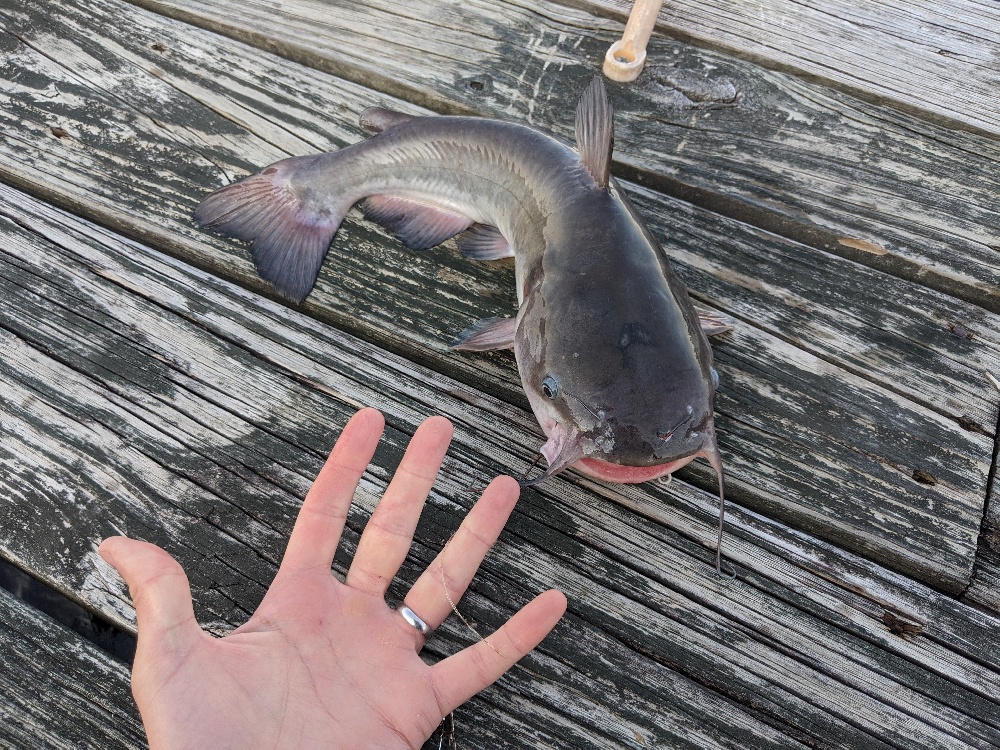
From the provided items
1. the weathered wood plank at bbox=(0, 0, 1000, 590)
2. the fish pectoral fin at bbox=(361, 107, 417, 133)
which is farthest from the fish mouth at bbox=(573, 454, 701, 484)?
the fish pectoral fin at bbox=(361, 107, 417, 133)

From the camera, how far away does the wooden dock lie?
1.61 m

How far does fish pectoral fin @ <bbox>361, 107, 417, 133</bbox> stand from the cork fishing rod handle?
821 millimetres

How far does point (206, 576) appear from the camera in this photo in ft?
5.49

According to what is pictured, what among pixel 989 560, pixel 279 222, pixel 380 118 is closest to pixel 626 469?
pixel 989 560

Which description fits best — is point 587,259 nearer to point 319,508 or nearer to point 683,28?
point 319,508

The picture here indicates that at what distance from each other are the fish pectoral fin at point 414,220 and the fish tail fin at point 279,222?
11 cm

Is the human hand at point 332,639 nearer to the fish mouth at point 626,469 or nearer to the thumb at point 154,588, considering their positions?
the thumb at point 154,588

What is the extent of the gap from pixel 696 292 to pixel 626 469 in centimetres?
83

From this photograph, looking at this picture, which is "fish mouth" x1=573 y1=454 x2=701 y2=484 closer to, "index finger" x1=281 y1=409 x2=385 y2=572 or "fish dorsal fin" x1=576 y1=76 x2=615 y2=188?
"index finger" x1=281 y1=409 x2=385 y2=572

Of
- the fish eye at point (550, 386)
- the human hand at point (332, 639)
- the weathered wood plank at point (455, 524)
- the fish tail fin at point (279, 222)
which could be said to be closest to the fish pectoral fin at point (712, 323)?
the weathered wood plank at point (455, 524)

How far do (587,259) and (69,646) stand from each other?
1662 millimetres

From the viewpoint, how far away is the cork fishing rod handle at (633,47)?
227cm

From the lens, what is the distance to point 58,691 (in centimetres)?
158

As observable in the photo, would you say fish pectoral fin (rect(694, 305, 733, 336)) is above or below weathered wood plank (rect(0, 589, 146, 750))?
above
